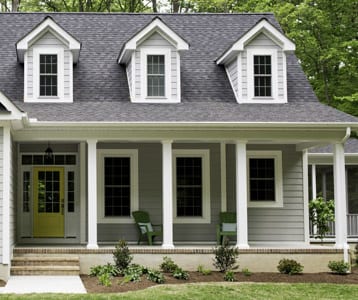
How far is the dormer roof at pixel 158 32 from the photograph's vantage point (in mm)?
18969

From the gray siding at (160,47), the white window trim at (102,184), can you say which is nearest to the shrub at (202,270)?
the white window trim at (102,184)

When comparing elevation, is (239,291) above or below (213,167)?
below

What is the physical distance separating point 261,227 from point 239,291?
19.4ft

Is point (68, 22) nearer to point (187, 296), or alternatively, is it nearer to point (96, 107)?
point (96, 107)

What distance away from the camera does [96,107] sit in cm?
1809

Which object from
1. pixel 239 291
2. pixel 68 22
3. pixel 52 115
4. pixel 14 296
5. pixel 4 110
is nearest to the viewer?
pixel 14 296

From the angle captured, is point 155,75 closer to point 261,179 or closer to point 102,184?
point 102,184

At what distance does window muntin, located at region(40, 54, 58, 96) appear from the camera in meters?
19.0

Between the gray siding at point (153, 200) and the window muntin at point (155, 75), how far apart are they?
56.9 inches

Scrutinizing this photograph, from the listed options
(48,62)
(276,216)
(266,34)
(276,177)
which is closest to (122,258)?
(276,216)

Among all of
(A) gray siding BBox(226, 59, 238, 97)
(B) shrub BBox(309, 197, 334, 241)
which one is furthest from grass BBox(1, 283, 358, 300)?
(A) gray siding BBox(226, 59, 238, 97)

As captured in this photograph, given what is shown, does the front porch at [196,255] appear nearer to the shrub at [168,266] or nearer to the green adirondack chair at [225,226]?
the shrub at [168,266]

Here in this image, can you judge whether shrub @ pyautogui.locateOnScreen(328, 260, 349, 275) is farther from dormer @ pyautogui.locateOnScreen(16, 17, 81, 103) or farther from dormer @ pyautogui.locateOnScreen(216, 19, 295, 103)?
dormer @ pyautogui.locateOnScreen(16, 17, 81, 103)

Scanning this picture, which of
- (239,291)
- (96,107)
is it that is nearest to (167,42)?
(96,107)
